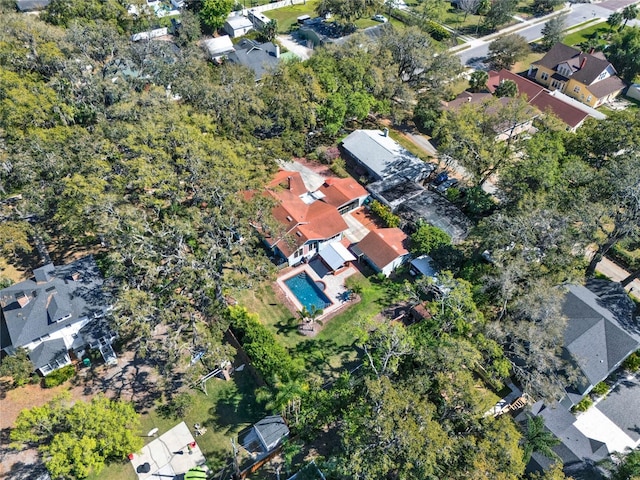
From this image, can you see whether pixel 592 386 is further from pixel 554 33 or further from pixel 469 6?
pixel 469 6

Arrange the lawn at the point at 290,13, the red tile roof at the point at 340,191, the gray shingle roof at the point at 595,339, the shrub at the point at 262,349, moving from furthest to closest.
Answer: the lawn at the point at 290,13 < the red tile roof at the point at 340,191 < the gray shingle roof at the point at 595,339 < the shrub at the point at 262,349

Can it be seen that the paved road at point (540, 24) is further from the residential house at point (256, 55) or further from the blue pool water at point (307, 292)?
the blue pool water at point (307, 292)

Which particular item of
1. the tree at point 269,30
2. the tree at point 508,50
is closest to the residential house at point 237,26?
the tree at point 269,30

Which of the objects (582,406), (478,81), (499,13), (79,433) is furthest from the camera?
(499,13)

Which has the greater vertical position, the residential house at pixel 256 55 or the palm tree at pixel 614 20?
the palm tree at pixel 614 20

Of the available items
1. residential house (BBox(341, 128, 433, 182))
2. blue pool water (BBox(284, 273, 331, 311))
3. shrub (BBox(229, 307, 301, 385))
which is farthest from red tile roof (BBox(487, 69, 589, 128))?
shrub (BBox(229, 307, 301, 385))

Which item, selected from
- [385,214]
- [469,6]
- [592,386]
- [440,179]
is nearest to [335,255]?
[385,214]

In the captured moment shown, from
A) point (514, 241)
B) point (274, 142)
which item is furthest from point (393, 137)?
point (514, 241)
